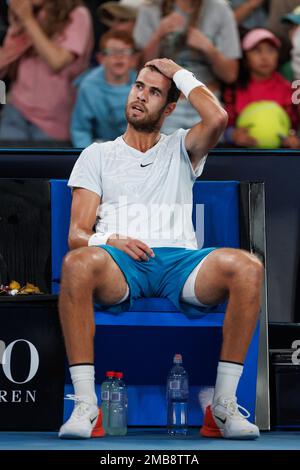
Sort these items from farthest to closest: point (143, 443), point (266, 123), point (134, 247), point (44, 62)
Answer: point (44, 62), point (266, 123), point (134, 247), point (143, 443)

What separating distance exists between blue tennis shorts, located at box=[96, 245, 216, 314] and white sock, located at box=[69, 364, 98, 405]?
0.79ft

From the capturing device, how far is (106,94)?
4293mm

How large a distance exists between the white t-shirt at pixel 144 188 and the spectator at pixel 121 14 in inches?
54.3

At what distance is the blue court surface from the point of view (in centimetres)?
238

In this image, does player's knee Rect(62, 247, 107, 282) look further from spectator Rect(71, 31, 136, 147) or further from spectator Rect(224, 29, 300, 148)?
spectator Rect(224, 29, 300, 148)

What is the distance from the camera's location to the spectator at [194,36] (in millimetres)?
4266

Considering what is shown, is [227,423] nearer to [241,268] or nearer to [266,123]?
[241,268]

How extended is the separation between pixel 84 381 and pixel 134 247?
421mm

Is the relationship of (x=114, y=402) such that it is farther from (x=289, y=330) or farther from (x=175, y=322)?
(x=289, y=330)

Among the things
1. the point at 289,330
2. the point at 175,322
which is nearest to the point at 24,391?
the point at 175,322

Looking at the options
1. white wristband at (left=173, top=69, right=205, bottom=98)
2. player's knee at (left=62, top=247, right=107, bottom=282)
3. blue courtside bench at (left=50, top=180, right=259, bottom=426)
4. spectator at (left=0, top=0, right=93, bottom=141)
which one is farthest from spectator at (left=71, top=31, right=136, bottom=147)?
player's knee at (left=62, top=247, right=107, bottom=282)

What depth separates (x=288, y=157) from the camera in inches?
142

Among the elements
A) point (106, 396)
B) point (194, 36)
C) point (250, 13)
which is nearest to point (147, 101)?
point (106, 396)
